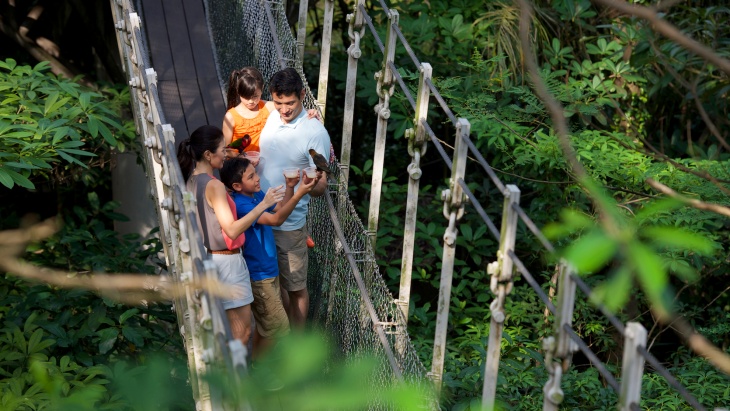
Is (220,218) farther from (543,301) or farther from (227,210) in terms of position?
(543,301)

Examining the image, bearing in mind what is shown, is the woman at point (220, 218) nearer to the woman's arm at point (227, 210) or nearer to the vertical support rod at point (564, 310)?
the woman's arm at point (227, 210)

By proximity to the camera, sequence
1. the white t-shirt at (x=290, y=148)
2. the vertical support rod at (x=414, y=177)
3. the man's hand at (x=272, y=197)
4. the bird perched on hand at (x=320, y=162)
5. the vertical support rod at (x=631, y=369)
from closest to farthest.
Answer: the vertical support rod at (x=631, y=369)
the vertical support rod at (x=414, y=177)
the man's hand at (x=272, y=197)
the bird perched on hand at (x=320, y=162)
the white t-shirt at (x=290, y=148)

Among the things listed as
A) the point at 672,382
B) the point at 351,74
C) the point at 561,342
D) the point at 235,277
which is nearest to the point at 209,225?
the point at 235,277

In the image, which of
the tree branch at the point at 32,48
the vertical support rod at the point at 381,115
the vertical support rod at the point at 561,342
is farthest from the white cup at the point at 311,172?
the tree branch at the point at 32,48

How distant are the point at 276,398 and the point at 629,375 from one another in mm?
609

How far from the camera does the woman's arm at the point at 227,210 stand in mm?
2926

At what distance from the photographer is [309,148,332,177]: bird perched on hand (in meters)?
3.21

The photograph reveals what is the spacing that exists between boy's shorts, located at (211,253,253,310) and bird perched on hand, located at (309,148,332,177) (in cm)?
44

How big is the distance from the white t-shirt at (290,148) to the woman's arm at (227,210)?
389mm

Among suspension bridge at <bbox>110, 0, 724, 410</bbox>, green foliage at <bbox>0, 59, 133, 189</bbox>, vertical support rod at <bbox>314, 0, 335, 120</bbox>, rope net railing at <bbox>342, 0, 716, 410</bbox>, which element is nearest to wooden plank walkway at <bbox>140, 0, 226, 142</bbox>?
suspension bridge at <bbox>110, 0, 724, 410</bbox>

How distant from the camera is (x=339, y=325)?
333cm

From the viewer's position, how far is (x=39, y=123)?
4.05 metres

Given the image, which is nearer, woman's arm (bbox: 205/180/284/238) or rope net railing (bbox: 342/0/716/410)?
rope net railing (bbox: 342/0/716/410)

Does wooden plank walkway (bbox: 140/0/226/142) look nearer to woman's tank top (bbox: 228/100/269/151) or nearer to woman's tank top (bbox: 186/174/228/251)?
woman's tank top (bbox: 228/100/269/151)
